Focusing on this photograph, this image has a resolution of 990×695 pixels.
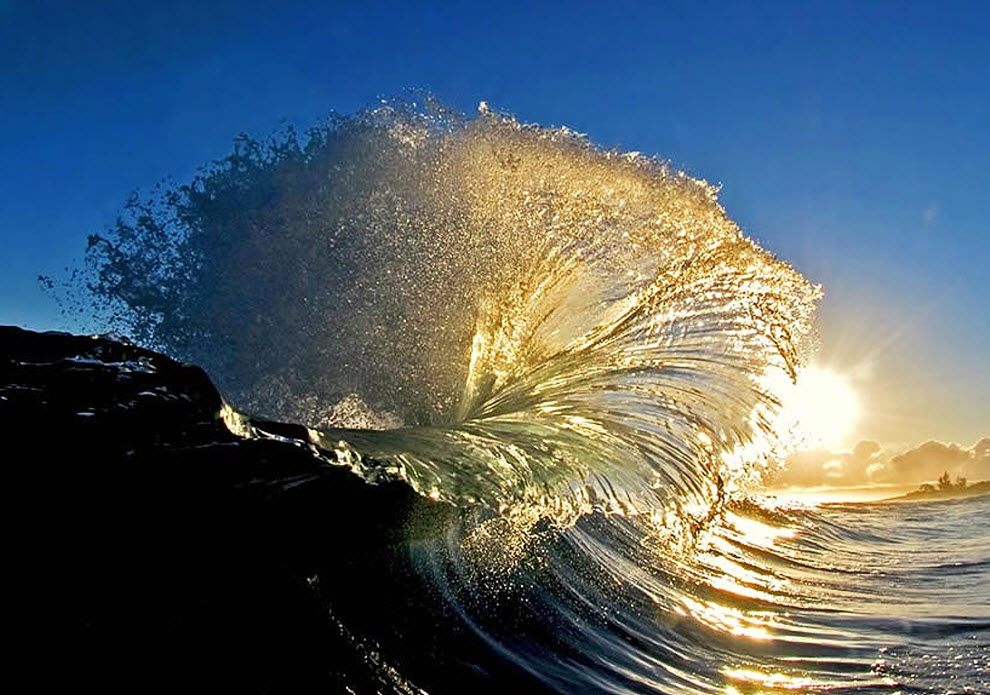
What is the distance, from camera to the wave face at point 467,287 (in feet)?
31.5

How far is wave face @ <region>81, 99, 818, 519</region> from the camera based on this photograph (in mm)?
9602

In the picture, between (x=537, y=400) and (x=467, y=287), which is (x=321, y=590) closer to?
(x=537, y=400)

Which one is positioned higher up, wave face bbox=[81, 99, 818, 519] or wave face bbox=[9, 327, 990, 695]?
wave face bbox=[81, 99, 818, 519]

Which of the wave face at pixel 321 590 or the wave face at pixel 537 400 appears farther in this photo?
the wave face at pixel 537 400

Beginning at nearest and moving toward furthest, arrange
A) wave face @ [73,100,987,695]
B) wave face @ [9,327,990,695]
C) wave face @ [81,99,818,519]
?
wave face @ [9,327,990,695] < wave face @ [73,100,987,695] < wave face @ [81,99,818,519]

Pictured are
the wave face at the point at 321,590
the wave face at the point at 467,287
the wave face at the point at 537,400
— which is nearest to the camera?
the wave face at the point at 321,590

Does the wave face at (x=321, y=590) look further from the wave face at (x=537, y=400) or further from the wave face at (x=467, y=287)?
the wave face at (x=467, y=287)

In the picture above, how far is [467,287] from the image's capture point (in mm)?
10344

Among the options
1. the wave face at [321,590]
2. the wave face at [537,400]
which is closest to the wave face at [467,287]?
the wave face at [537,400]

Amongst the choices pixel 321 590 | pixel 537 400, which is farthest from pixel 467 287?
pixel 321 590

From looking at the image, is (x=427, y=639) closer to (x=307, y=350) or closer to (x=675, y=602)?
(x=675, y=602)

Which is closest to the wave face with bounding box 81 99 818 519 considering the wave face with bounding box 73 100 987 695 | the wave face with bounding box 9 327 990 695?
the wave face with bounding box 73 100 987 695

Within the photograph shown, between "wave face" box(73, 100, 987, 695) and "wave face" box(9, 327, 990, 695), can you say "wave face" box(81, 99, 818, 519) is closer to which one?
"wave face" box(73, 100, 987, 695)

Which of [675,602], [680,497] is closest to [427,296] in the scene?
[680,497]
